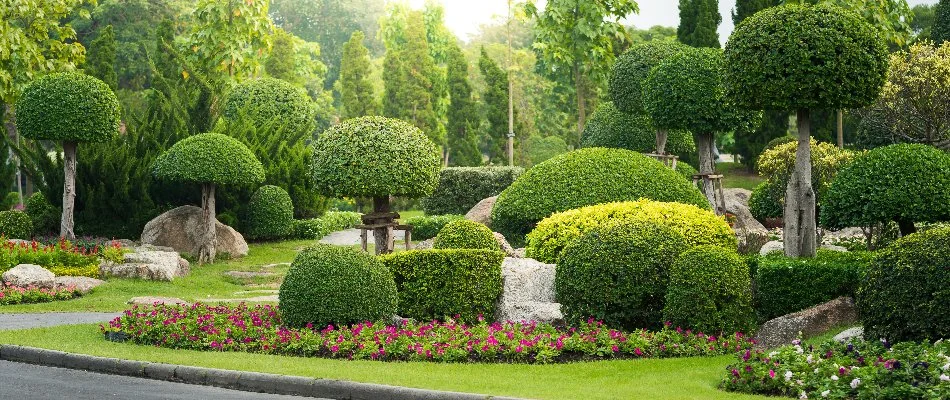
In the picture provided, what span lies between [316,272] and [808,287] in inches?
237

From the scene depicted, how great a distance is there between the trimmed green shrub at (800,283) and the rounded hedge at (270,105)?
2007cm

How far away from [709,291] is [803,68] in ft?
12.2

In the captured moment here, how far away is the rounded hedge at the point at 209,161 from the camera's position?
25203 mm

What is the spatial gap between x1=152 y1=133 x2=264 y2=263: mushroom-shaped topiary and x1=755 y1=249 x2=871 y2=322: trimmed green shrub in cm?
1367

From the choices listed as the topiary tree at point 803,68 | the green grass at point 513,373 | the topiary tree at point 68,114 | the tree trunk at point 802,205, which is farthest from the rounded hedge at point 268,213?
the tree trunk at point 802,205

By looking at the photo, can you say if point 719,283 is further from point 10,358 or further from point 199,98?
point 199,98

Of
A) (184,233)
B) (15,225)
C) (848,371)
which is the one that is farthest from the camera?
(184,233)

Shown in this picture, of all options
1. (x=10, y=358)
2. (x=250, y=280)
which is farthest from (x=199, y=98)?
(x=10, y=358)

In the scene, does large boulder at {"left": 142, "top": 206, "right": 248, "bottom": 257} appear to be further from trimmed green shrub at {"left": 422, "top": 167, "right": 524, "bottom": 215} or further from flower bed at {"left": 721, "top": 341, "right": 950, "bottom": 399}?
flower bed at {"left": 721, "top": 341, "right": 950, "bottom": 399}

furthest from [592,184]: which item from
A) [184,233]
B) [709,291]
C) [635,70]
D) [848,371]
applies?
[184,233]

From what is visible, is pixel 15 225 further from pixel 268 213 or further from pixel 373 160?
pixel 373 160

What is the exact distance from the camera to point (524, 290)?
1627 cm

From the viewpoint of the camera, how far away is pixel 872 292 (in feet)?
40.2

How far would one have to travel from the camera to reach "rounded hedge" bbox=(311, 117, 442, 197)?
19.9 m
